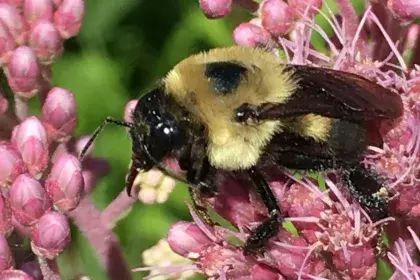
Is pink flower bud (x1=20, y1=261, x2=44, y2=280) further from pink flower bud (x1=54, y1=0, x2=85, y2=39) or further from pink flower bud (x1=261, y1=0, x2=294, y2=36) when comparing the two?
pink flower bud (x1=261, y1=0, x2=294, y2=36)

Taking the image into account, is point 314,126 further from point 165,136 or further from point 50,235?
point 50,235

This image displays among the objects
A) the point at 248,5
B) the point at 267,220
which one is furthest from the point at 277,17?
the point at 267,220

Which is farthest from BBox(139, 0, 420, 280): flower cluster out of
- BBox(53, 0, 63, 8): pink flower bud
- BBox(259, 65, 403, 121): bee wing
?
BBox(53, 0, 63, 8): pink flower bud

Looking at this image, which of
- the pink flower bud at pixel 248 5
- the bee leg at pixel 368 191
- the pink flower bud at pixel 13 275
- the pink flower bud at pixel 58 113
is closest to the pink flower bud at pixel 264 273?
the bee leg at pixel 368 191

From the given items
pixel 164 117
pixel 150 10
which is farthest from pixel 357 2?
pixel 164 117

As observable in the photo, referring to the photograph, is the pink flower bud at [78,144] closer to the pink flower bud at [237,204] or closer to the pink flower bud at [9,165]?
the pink flower bud at [9,165]

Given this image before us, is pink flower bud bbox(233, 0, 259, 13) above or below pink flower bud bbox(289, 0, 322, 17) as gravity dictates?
below

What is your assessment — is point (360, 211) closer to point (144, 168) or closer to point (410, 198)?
point (410, 198)
